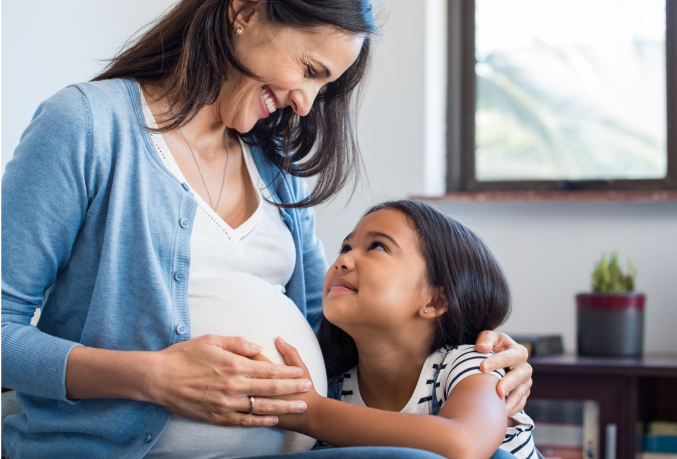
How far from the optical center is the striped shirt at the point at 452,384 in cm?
107

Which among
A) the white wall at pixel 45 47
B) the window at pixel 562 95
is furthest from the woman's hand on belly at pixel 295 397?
the window at pixel 562 95

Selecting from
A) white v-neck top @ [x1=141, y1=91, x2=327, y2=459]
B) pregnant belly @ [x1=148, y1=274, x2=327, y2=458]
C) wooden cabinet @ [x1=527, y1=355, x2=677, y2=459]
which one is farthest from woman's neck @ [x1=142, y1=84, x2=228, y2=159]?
wooden cabinet @ [x1=527, y1=355, x2=677, y2=459]

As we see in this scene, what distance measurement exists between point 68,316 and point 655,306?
1935 millimetres

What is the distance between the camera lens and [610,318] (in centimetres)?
204

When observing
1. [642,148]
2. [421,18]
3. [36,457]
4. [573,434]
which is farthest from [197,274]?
[642,148]

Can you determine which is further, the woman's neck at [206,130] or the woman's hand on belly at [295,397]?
the woman's neck at [206,130]

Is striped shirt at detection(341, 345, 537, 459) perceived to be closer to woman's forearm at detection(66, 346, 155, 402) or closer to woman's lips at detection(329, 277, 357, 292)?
woman's lips at detection(329, 277, 357, 292)

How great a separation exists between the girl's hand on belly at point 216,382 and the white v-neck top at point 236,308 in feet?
0.12

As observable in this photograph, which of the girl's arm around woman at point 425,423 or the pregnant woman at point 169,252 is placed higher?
the pregnant woman at point 169,252

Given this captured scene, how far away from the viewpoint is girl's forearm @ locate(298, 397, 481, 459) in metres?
0.89

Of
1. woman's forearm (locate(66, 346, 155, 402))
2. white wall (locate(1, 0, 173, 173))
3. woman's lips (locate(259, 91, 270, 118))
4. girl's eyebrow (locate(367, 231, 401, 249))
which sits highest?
white wall (locate(1, 0, 173, 173))

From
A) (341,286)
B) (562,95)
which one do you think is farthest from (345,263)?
(562,95)

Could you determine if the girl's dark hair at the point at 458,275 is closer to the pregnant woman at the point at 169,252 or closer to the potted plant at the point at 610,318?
the pregnant woman at the point at 169,252

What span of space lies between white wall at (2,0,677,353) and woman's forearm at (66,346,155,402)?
1.28 m
